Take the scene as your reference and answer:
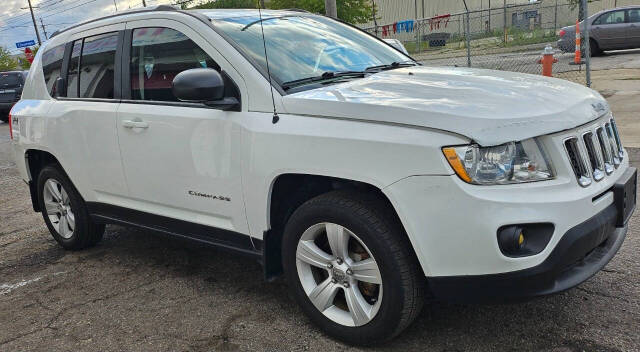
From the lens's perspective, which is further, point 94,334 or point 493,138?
point 94,334

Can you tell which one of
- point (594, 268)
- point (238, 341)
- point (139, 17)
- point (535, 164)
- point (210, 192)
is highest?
point (139, 17)

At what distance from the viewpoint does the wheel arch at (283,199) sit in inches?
117

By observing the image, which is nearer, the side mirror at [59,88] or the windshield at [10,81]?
the side mirror at [59,88]

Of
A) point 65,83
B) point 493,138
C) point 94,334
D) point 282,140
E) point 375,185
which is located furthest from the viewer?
point 65,83

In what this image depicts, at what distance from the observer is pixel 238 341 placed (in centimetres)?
308

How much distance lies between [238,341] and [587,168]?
6.40ft

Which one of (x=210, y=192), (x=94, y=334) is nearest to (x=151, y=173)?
(x=210, y=192)

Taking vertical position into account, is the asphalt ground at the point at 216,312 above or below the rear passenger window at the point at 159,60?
below

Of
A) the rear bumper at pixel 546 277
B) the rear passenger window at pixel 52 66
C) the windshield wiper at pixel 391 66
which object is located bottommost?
the rear bumper at pixel 546 277

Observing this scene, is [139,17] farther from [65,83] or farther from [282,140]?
[282,140]

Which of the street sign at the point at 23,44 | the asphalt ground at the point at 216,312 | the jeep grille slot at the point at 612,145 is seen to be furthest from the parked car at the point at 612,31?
the street sign at the point at 23,44

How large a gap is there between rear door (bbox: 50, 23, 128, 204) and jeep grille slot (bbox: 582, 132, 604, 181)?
9.36ft

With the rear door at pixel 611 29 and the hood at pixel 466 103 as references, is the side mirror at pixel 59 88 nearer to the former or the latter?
the hood at pixel 466 103

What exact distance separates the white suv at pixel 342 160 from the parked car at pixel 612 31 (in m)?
15.5
